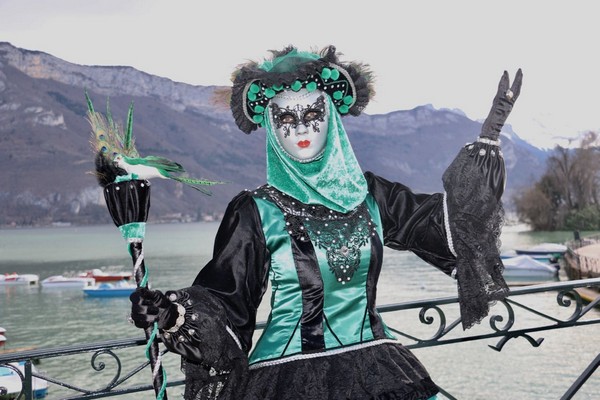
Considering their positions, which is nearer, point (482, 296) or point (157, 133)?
point (482, 296)

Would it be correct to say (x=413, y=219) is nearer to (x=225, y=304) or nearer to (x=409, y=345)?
(x=409, y=345)

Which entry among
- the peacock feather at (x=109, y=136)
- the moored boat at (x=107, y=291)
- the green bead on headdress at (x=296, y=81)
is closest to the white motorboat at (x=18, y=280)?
the moored boat at (x=107, y=291)

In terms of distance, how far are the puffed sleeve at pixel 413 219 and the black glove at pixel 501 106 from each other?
27 cm

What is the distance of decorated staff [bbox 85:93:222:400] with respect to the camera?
166 cm

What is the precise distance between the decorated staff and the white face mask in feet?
1.31

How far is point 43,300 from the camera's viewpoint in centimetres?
2967

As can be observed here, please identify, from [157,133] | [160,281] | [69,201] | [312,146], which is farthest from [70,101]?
[312,146]

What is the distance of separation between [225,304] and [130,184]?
44cm

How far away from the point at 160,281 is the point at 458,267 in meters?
31.4

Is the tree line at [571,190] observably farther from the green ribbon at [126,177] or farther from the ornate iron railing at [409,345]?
the green ribbon at [126,177]

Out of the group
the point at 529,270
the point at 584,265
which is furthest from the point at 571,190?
the point at 584,265

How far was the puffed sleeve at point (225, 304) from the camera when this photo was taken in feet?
5.43

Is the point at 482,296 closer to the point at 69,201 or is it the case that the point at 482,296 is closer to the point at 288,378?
the point at 288,378

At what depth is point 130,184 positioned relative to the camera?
5.43ft
